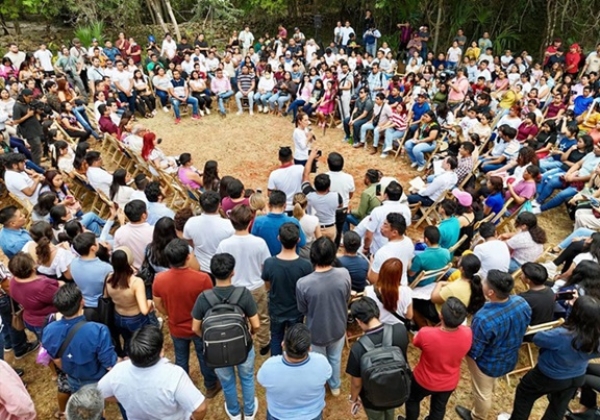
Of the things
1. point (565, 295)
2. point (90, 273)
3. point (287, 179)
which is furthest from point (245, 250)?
point (565, 295)

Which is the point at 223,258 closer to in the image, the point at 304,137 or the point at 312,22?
the point at 304,137

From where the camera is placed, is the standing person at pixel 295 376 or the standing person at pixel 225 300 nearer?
the standing person at pixel 295 376

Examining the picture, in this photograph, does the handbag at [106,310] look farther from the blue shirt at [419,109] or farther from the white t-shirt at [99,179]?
the blue shirt at [419,109]

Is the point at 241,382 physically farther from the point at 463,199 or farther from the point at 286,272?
the point at 463,199

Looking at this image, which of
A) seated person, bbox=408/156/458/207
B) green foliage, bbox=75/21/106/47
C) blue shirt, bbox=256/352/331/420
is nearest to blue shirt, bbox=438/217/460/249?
seated person, bbox=408/156/458/207

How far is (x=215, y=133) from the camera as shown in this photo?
37.1 ft

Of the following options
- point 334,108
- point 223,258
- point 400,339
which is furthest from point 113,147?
point 400,339

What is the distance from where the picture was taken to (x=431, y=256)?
4.73m

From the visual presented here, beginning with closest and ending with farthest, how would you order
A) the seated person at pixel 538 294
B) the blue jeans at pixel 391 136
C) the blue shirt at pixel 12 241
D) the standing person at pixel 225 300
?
the standing person at pixel 225 300
the seated person at pixel 538 294
the blue shirt at pixel 12 241
the blue jeans at pixel 391 136

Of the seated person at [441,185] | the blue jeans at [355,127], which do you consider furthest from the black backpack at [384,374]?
the blue jeans at [355,127]

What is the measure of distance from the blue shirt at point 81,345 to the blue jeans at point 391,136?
7.82 m

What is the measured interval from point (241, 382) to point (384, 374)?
146 centimetres

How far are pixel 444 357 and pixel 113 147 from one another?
875 cm

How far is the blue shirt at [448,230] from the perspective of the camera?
17.6 ft
